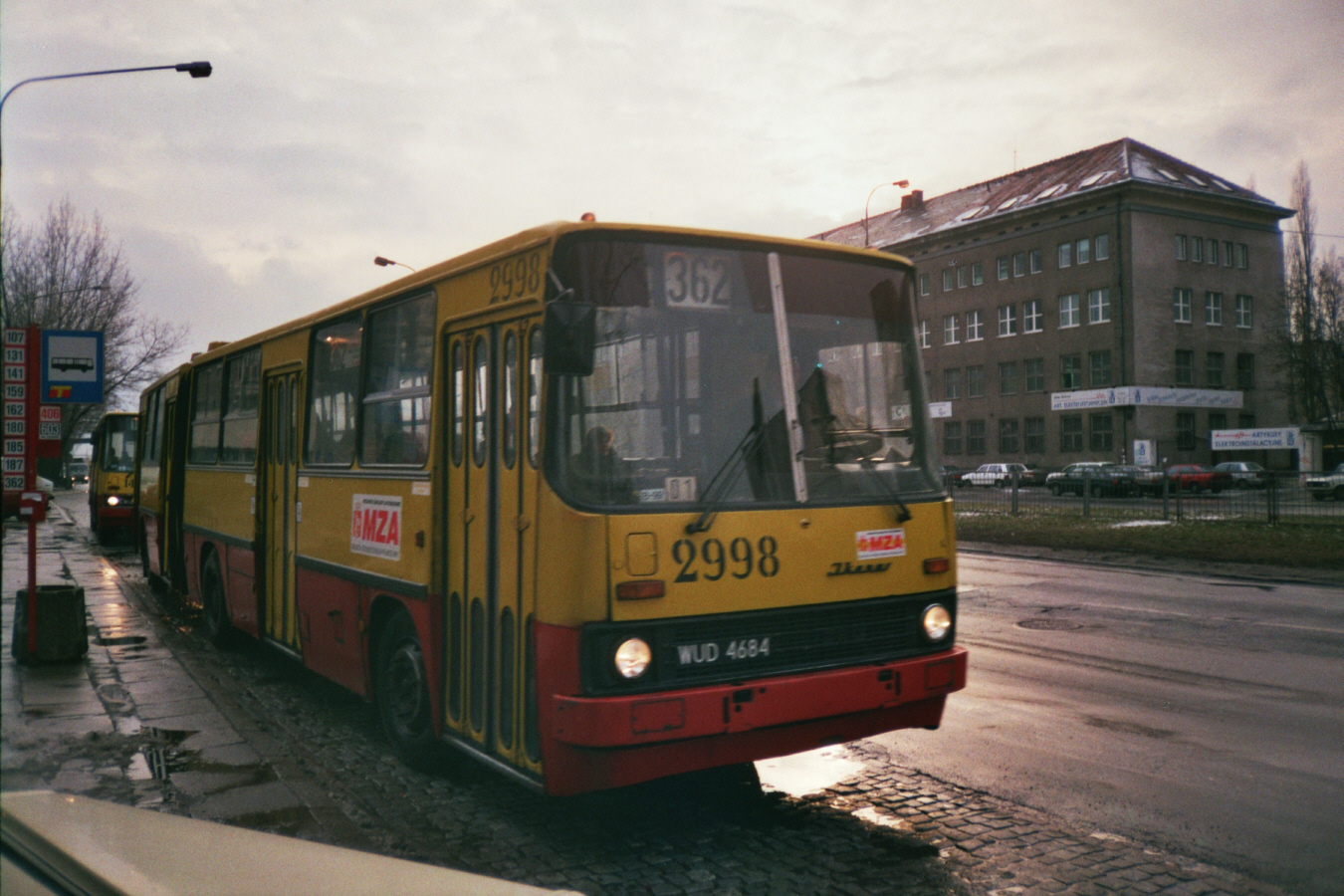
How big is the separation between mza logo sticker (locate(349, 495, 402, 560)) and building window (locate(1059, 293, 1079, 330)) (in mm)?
56982

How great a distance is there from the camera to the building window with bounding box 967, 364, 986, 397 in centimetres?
6359

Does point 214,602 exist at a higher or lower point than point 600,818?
higher

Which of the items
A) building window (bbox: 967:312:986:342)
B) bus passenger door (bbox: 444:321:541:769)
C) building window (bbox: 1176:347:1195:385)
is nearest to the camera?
bus passenger door (bbox: 444:321:541:769)

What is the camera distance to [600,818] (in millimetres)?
5184

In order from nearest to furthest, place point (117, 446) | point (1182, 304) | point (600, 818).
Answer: point (600, 818), point (117, 446), point (1182, 304)

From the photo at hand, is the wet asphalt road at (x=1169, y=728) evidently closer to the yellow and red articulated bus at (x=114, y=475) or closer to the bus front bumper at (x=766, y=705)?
the bus front bumper at (x=766, y=705)

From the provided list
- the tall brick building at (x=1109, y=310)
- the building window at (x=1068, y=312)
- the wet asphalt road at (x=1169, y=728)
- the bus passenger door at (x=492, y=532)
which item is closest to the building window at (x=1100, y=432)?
the tall brick building at (x=1109, y=310)

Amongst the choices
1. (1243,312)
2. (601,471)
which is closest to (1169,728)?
(601,471)

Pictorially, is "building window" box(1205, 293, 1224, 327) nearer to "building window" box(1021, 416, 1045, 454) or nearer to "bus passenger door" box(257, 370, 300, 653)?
"building window" box(1021, 416, 1045, 454)

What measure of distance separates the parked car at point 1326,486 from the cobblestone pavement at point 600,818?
1751 cm

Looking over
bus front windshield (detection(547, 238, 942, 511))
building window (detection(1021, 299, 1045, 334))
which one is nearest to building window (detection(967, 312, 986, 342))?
building window (detection(1021, 299, 1045, 334))

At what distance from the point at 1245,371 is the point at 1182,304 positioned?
6478mm

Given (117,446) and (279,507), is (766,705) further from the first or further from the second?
(117,446)

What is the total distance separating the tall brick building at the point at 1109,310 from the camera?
55.1 meters
